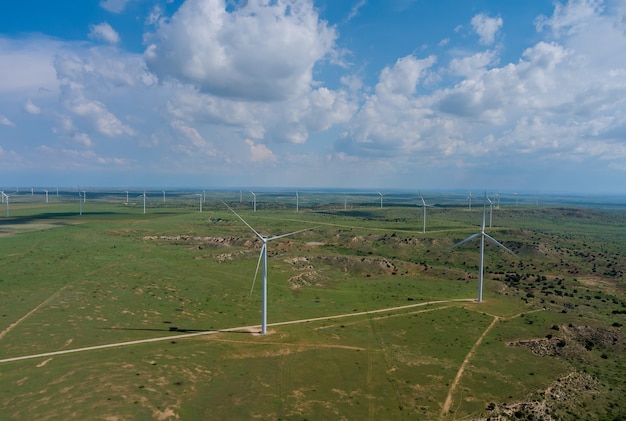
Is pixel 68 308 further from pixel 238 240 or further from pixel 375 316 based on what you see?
pixel 238 240

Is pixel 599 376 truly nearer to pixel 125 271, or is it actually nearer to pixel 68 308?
pixel 68 308

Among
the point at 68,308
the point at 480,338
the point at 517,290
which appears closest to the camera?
the point at 480,338

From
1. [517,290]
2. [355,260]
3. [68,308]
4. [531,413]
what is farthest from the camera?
[355,260]

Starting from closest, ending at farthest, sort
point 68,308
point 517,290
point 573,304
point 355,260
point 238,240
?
point 68,308, point 573,304, point 517,290, point 355,260, point 238,240

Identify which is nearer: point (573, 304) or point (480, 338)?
point (480, 338)

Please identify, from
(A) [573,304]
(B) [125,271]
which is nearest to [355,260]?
(A) [573,304]

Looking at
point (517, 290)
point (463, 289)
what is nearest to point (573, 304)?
point (517, 290)
